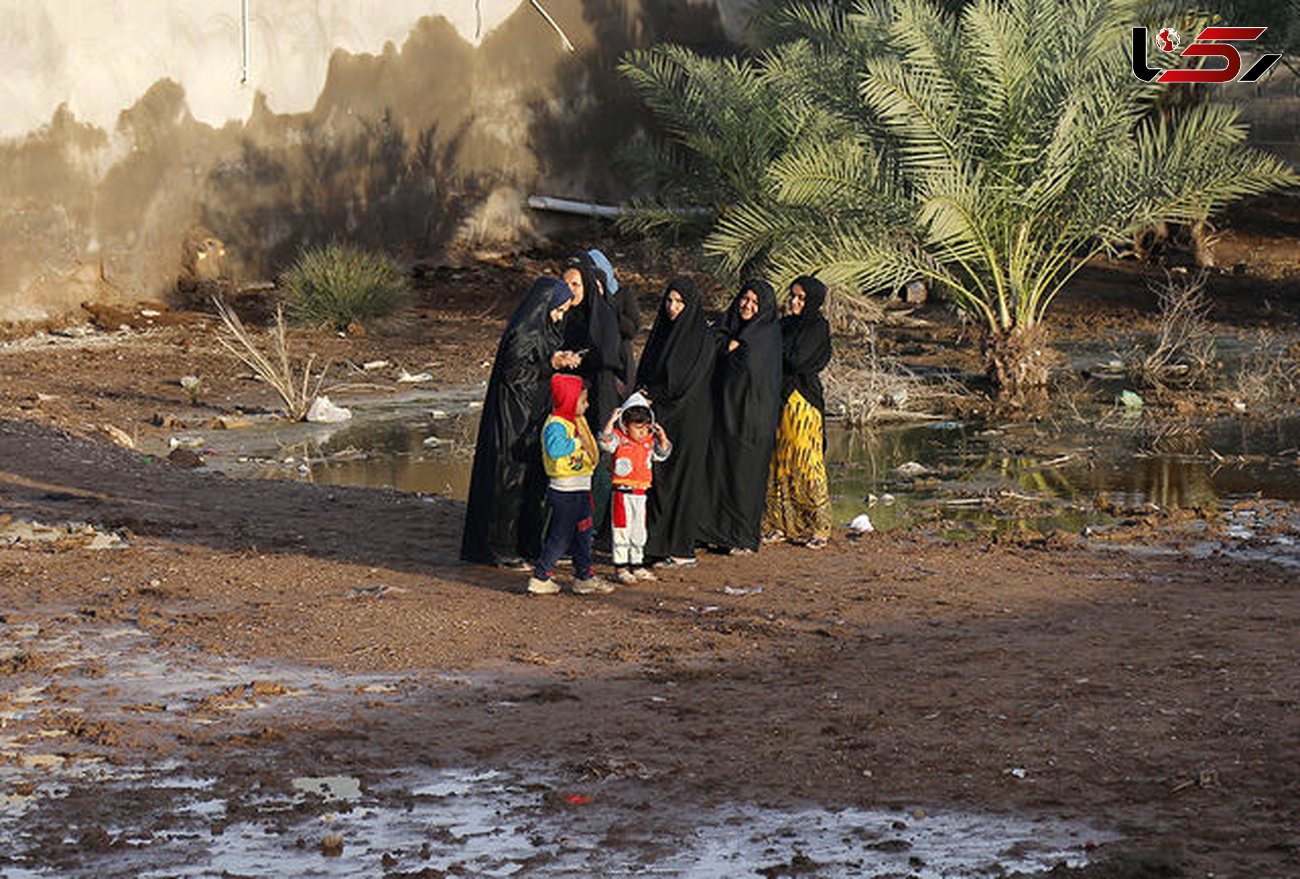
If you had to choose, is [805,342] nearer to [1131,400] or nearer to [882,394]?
[882,394]

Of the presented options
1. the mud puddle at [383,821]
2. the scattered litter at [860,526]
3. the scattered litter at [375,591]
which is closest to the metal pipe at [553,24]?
the scattered litter at [860,526]

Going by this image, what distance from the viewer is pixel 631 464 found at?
27.6ft

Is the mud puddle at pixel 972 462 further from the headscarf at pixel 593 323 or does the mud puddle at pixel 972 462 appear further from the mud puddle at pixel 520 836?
the mud puddle at pixel 520 836

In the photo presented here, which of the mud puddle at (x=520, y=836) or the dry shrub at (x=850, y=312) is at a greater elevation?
the dry shrub at (x=850, y=312)

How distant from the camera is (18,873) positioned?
494 centimetres

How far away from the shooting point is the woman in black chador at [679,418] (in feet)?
29.8

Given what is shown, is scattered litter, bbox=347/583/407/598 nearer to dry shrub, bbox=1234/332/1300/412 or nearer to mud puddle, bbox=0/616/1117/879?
mud puddle, bbox=0/616/1117/879

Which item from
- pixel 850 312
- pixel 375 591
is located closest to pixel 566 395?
pixel 375 591

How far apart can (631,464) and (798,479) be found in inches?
58.1

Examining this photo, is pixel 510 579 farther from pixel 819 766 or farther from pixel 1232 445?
pixel 1232 445

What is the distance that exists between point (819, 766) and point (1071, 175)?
31.3 ft

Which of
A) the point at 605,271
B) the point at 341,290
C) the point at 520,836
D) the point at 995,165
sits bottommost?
the point at 520,836

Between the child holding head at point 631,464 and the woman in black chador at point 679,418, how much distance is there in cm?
48

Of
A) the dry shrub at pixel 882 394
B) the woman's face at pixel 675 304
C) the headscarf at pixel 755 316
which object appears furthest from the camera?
the dry shrub at pixel 882 394
